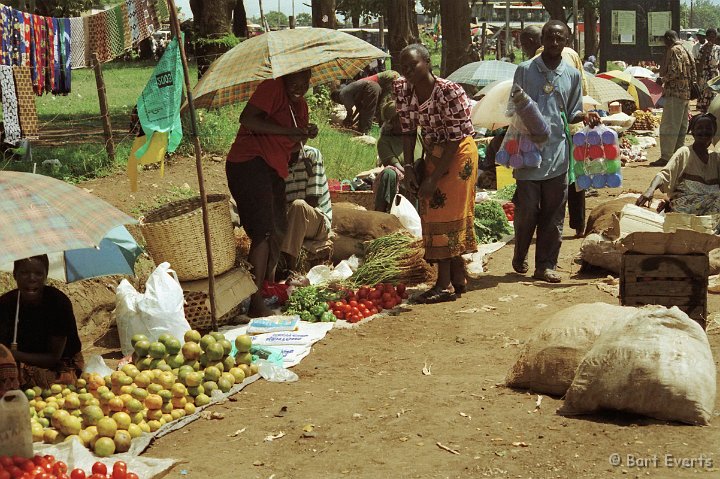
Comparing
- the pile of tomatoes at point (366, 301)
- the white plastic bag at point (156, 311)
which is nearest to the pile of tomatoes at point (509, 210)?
the pile of tomatoes at point (366, 301)

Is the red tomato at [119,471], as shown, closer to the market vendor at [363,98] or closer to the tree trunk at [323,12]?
the market vendor at [363,98]

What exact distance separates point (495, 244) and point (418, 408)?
513 cm

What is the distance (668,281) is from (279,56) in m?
3.06

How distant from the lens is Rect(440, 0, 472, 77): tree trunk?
20.7 meters

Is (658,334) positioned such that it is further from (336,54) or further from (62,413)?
(336,54)

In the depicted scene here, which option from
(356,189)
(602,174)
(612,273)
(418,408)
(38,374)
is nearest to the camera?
(418,408)

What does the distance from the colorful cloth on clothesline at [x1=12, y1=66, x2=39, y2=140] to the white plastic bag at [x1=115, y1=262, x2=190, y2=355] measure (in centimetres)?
516

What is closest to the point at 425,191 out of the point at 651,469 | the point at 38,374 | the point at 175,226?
the point at 175,226

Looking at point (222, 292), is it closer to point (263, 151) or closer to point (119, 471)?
point (263, 151)

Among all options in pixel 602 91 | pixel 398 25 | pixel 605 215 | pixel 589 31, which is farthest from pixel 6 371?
pixel 589 31

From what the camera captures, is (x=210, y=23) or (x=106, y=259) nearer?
(x=106, y=259)

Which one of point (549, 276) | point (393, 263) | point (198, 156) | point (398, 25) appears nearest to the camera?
point (198, 156)

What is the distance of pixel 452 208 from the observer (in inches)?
308

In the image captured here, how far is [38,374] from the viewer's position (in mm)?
5789
